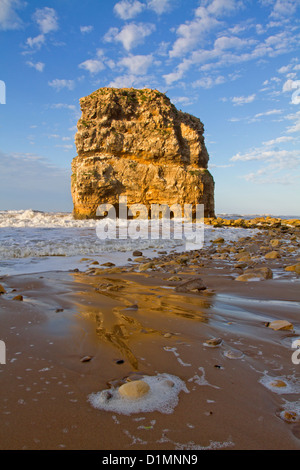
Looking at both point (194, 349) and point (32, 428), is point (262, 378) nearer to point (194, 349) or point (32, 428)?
point (194, 349)

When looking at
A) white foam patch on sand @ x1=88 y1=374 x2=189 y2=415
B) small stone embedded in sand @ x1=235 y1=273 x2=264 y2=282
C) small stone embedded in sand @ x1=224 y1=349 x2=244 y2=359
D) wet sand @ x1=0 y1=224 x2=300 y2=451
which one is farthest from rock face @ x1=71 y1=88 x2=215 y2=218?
white foam patch on sand @ x1=88 y1=374 x2=189 y2=415

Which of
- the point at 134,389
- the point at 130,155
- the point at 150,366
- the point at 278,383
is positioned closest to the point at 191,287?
the point at 150,366

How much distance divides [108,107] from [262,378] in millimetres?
23994

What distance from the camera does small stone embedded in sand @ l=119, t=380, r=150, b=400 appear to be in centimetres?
114

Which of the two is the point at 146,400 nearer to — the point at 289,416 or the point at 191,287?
the point at 289,416

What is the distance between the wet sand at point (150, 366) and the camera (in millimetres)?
932

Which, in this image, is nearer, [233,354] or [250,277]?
Result: [233,354]

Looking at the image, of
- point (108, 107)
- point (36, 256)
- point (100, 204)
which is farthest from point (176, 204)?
point (36, 256)

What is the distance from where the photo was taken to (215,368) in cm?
143

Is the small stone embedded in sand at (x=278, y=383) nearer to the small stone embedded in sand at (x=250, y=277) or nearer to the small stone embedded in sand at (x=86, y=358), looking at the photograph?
the small stone embedded in sand at (x=86, y=358)

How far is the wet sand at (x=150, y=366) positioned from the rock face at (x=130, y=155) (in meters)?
19.3

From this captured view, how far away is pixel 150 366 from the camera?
1.45 metres

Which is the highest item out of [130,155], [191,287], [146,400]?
[130,155]

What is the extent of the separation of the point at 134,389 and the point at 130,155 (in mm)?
22619
